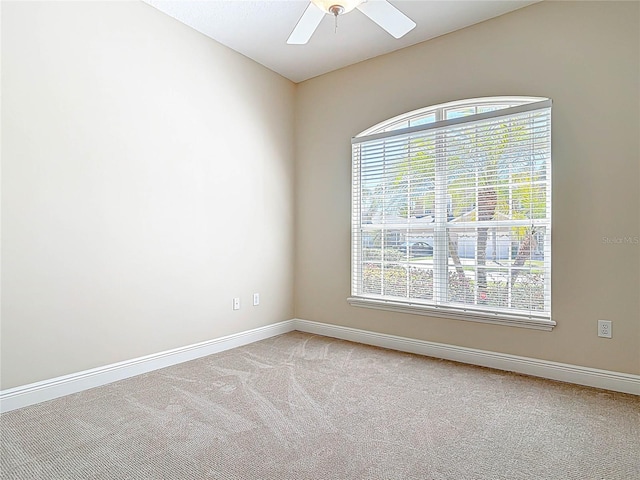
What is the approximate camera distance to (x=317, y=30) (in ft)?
10.5

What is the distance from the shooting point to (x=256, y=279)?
3.82m

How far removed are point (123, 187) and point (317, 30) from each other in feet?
6.58

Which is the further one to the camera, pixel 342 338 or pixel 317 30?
pixel 342 338

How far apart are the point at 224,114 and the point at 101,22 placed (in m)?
1.13

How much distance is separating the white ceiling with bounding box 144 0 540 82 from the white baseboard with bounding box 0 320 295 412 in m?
2.67

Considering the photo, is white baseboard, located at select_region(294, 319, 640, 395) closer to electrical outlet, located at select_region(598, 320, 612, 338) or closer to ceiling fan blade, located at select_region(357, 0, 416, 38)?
electrical outlet, located at select_region(598, 320, 612, 338)

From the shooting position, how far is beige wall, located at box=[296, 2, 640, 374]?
8.17ft

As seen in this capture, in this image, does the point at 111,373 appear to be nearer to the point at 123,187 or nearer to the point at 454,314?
the point at 123,187

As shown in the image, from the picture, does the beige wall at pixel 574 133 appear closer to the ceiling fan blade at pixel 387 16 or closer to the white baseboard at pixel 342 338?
the white baseboard at pixel 342 338

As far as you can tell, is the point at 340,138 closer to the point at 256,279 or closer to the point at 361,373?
the point at 256,279

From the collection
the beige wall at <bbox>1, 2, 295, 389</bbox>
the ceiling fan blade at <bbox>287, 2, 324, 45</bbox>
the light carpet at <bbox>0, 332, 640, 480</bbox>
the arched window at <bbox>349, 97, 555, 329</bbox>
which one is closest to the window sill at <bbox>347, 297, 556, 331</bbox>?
the arched window at <bbox>349, 97, 555, 329</bbox>

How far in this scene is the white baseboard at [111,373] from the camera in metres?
2.25

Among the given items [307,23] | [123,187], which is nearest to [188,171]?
[123,187]

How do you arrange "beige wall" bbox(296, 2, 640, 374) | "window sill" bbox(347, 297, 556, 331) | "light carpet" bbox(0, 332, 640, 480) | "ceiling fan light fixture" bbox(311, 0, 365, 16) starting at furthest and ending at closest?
"window sill" bbox(347, 297, 556, 331), "beige wall" bbox(296, 2, 640, 374), "ceiling fan light fixture" bbox(311, 0, 365, 16), "light carpet" bbox(0, 332, 640, 480)
